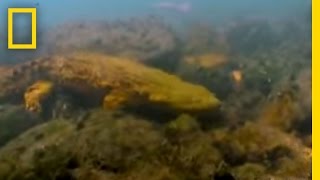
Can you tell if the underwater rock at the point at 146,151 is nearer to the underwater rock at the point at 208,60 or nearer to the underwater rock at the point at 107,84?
the underwater rock at the point at 107,84

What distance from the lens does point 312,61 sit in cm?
181

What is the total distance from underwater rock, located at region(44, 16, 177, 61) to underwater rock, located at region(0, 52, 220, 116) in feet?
0.11

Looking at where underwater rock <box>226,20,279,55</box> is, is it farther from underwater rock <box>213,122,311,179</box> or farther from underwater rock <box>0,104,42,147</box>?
underwater rock <box>0,104,42,147</box>

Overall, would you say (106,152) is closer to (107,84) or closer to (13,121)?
(107,84)

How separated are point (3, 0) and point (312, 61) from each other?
1090mm

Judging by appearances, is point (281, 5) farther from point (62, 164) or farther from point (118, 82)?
point (62, 164)

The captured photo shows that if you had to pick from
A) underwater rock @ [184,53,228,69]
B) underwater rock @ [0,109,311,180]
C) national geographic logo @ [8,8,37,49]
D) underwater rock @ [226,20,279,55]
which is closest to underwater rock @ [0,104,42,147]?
underwater rock @ [0,109,311,180]

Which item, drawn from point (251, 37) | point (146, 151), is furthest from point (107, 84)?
point (251, 37)

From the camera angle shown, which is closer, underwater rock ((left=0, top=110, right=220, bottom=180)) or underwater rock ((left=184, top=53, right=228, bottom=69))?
underwater rock ((left=0, top=110, right=220, bottom=180))

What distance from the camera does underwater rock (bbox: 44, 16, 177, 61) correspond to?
182 centimetres

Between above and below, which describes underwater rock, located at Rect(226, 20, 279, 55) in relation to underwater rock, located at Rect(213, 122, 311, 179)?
above

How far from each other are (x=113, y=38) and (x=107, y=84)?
→ 0.16m

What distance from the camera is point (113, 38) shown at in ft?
6.00

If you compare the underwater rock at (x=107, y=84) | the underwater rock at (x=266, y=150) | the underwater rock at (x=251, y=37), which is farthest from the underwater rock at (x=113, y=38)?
the underwater rock at (x=266, y=150)
